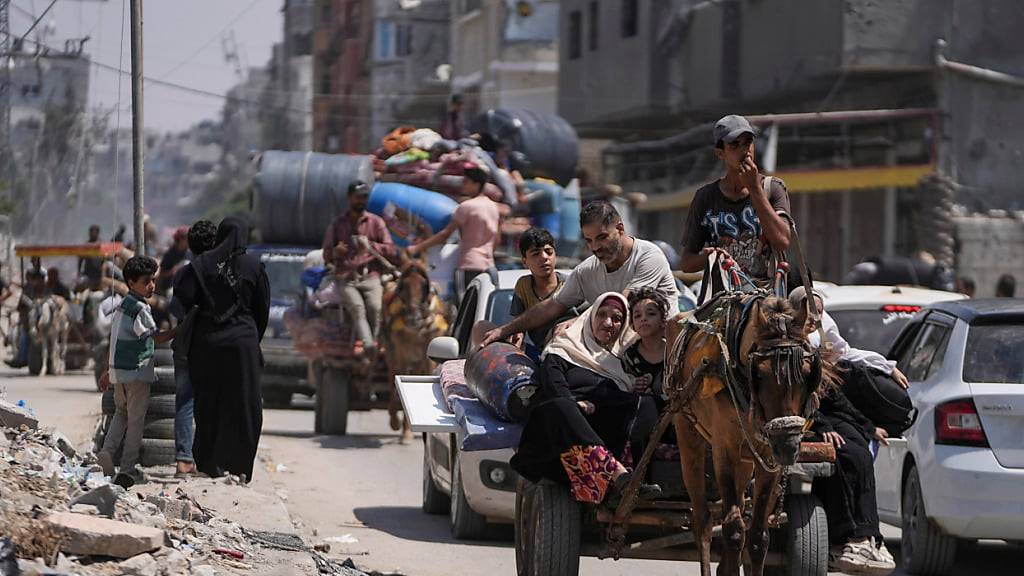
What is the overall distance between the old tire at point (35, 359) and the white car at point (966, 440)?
1912 cm

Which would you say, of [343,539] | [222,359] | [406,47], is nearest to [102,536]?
[343,539]

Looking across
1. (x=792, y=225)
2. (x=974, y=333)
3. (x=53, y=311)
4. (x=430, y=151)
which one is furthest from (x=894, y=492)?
(x=53, y=311)

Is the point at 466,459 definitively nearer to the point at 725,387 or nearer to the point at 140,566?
the point at 140,566

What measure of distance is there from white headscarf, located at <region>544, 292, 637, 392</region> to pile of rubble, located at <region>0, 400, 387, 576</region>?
1.79 metres

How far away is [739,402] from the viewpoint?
6.64 metres

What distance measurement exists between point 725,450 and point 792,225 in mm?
1270

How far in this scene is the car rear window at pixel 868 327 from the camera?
14281 mm

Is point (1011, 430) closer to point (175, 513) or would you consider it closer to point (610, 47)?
point (175, 513)

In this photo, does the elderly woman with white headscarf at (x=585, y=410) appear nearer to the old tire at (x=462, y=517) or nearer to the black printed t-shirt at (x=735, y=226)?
the black printed t-shirt at (x=735, y=226)

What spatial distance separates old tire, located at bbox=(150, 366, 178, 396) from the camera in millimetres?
12398

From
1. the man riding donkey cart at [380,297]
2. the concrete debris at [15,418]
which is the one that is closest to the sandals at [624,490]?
the concrete debris at [15,418]

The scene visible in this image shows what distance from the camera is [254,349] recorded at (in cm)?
1178

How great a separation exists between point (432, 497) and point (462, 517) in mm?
1321

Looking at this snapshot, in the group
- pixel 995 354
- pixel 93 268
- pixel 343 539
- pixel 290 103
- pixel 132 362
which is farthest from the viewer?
pixel 290 103
